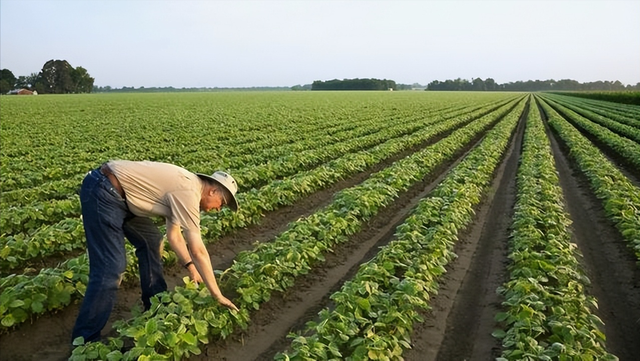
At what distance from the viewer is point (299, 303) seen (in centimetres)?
560

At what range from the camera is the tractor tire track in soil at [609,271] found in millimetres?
5031

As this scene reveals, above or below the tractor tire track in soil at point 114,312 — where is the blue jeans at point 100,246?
above

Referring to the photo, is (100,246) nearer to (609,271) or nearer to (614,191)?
(609,271)

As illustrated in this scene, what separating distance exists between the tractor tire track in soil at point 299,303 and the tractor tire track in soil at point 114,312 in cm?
127

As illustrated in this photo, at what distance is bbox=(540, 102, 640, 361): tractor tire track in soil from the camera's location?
5.03m

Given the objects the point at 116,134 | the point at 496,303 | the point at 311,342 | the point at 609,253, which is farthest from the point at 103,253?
the point at 116,134

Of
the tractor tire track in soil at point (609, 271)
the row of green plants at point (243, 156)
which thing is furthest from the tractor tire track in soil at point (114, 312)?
the tractor tire track in soil at point (609, 271)

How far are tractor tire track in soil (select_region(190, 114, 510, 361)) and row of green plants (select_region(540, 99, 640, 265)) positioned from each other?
11.9 feet

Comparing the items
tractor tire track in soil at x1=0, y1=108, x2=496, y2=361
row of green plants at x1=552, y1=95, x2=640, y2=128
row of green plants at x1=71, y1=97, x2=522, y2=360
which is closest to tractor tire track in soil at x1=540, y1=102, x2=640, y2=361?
row of green plants at x1=71, y1=97, x2=522, y2=360

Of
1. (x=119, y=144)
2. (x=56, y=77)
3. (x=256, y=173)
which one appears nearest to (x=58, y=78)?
(x=56, y=77)

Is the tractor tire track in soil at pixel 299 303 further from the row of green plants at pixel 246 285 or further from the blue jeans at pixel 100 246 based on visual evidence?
the blue jeans at pixel 100 246

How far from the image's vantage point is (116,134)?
21609mm

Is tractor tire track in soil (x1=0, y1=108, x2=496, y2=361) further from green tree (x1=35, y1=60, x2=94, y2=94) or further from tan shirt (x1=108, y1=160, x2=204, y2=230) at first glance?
green tree (x1=35, y1=60, x2=94, y2=94)

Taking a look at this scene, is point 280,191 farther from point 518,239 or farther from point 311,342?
point 311,342
